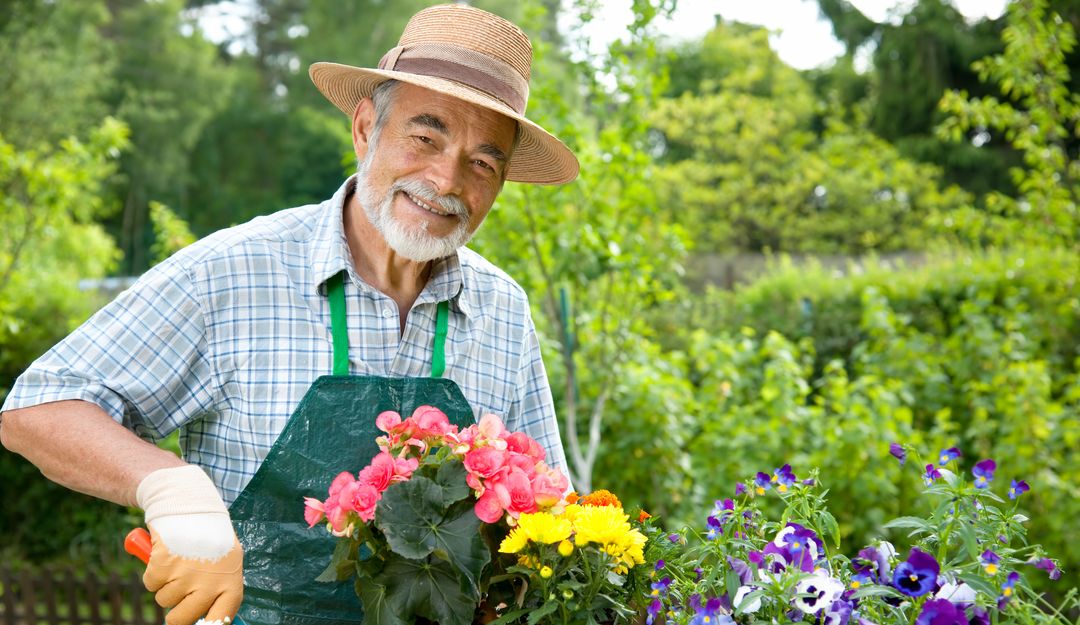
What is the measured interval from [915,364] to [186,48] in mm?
24475

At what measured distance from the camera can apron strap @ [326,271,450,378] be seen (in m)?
1.80

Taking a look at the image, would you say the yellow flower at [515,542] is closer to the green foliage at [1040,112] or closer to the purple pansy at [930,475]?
the purple pansy at [930,475]

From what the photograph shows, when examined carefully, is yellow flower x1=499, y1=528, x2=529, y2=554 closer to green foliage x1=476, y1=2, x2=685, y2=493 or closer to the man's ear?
the man's ear

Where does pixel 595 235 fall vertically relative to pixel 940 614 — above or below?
below

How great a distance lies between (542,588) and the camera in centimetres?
121

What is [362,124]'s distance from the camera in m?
2.03

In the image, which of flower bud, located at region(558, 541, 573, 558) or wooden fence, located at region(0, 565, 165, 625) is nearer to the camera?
flower bud, located at region(558, 541, 573, 558)

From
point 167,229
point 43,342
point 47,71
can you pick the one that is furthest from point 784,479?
point 47,71

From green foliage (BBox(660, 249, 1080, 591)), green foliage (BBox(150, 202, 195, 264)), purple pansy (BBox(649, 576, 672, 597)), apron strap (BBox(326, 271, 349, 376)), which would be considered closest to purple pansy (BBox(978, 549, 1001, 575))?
purple pansy (BBox(649, 576, 672, 597))

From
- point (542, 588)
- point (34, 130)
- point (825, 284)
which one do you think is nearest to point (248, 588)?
point (542, 588)

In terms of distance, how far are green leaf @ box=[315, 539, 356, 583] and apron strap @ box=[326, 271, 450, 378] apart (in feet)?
1.70

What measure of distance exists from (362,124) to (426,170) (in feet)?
0.87

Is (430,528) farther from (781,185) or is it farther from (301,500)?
(781,185)

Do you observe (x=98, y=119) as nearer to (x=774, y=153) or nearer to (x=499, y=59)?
(x=774, y=153)
